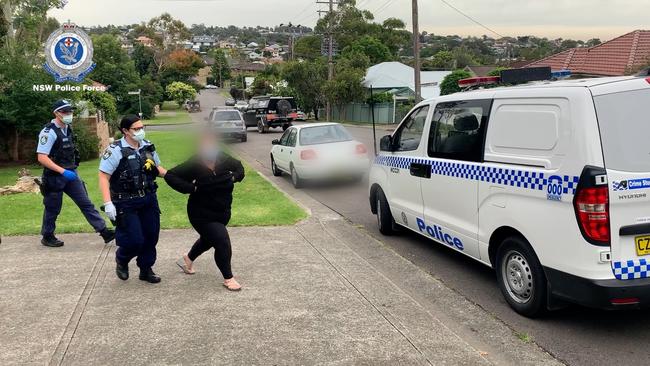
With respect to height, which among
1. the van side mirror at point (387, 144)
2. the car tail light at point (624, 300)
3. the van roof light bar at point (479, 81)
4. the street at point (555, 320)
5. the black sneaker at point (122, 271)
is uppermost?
the van roof light bar at point (479, 81)

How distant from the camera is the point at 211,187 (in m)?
5.07

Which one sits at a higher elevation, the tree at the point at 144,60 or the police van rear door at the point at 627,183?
the tree at the point at 144,60

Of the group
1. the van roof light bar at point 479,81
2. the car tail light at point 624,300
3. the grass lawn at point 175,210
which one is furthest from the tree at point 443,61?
Answer: the car tail light at point 624,300

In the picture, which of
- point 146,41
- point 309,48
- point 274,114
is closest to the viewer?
point 274,114

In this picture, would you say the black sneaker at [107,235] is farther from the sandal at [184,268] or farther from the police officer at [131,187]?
the police officer at [131,187]

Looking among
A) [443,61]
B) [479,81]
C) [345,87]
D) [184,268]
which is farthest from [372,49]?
[184,268]

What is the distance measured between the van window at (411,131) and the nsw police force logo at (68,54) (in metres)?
13.4

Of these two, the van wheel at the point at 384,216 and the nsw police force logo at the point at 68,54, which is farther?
the nsw police force logo at the point at 68,54

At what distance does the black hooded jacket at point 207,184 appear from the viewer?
16.5 feet

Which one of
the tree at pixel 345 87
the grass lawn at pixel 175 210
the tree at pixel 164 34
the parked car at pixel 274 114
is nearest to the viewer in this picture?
the grass lawn at pixel 175 210

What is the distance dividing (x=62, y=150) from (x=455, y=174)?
15.0 feet

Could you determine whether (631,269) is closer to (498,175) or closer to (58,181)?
(498,175)

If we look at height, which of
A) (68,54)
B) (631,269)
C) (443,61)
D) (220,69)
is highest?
(220,69)

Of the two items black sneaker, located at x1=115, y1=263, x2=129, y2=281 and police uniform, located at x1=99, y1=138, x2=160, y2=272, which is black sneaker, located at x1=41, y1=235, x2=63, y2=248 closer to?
black sneaker, located at x1=115, y1=263, x2=129, y2=281
